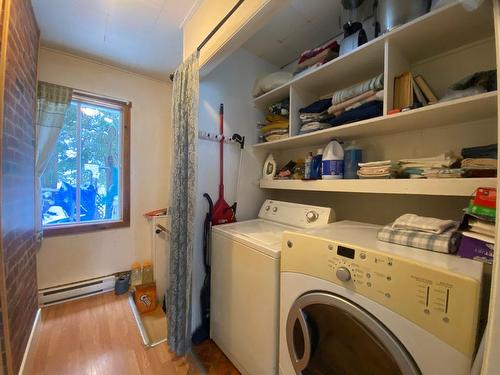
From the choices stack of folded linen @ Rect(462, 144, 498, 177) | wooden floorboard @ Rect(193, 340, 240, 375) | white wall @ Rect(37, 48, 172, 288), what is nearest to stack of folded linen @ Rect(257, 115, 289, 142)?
stack of folded linen @ Rect(462, 144, 498, 177)

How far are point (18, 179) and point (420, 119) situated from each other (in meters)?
2.32

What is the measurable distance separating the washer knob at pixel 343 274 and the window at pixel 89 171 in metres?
2.39

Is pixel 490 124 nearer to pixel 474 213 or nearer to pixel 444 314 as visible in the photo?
pixel 474 213

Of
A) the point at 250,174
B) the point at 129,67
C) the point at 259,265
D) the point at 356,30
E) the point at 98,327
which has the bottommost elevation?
the point at 98,327

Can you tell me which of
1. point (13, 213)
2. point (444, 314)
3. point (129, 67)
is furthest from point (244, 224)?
point (129, 67)

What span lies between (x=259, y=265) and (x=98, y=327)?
1626mm

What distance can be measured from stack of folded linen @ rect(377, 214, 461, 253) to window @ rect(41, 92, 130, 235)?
2526mm

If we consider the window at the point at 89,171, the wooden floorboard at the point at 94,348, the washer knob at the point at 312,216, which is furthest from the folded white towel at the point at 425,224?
Answer: the window at the point at 89,171

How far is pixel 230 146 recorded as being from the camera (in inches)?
69.3

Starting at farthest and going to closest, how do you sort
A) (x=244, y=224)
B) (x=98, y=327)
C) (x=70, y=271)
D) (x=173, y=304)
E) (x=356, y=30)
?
(x=70, y=271) < (x=98, y=327) < (x=244, y=224) < (x=173, y=304) < (x=356, y=30)

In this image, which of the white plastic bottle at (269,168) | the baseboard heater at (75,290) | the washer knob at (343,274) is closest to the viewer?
the washer knob at (343,274)

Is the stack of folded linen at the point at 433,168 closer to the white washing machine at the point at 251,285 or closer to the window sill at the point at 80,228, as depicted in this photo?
the white washing machine at the point at 251,285

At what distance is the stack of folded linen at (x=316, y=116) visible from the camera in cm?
145

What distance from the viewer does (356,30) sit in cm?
126
